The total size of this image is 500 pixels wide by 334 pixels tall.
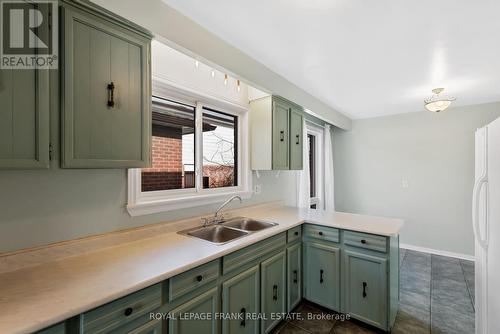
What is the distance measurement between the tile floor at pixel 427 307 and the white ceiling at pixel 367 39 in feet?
7.89

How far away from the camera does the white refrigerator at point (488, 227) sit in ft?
4.21

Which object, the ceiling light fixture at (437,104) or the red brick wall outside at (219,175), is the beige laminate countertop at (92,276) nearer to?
the red brick wall outside at (219,175)

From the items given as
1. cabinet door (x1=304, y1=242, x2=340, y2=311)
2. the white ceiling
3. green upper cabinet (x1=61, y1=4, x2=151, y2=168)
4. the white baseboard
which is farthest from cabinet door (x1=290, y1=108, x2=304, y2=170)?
the white baseboard

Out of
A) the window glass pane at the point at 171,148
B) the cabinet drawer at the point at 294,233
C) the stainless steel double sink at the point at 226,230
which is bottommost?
the cabinet drawer at the point at 294,233

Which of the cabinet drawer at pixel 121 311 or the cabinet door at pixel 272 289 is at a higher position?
the cabinet drawer at pixel 121 311

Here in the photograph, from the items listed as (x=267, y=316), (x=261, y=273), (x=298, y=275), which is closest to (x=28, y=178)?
(x=261, y=273)

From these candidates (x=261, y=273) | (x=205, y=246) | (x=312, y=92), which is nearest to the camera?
(x=205, y=246)

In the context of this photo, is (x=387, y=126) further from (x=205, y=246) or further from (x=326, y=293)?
(x=205, y=246)

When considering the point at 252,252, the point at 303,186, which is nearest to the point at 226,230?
the point at 252,252

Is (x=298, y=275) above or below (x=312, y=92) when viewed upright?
below

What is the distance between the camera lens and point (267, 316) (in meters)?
1.87

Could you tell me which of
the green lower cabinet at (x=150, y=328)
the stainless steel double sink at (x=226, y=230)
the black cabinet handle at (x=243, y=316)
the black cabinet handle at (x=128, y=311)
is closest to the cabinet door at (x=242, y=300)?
the black cabinet handle at (x=243, y=316)

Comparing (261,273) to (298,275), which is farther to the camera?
(298,275)

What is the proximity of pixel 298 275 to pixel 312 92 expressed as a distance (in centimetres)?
227
